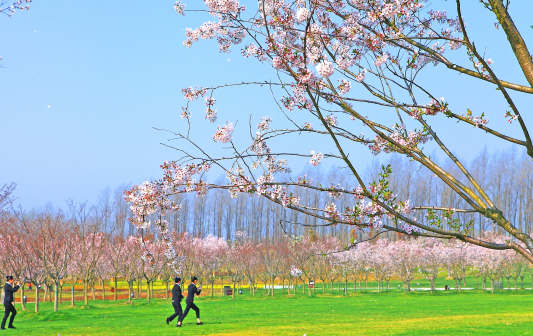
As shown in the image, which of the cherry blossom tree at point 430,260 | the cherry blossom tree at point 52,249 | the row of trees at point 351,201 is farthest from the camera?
the row of trees at point 351,201

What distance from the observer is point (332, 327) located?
1659cm

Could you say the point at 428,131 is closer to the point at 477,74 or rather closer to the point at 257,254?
the point at 477,74

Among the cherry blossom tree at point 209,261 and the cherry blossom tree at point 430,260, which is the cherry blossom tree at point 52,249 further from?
the cherry blossom tree at point 430,260

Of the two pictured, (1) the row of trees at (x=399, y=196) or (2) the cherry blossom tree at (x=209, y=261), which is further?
(1) the row of trees at (x=399, y=196)

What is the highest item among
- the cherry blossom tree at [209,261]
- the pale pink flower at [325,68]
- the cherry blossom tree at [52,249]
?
the pale pink flower at [325,68]

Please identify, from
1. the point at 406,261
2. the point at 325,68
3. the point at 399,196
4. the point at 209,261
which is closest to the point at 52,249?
the point at 209,261

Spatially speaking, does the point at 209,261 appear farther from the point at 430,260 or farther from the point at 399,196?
the point at 399,196

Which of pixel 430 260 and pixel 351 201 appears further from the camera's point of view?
pixel 351 201

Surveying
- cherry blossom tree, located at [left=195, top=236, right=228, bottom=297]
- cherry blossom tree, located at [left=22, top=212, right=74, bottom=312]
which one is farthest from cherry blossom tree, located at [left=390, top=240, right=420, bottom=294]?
cherry blossom tree, located at [left=22, top=212, right=74, bottom=312]

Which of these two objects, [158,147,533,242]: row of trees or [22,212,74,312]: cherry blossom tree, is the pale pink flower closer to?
[22,212,74,312]: cherry blossom tree

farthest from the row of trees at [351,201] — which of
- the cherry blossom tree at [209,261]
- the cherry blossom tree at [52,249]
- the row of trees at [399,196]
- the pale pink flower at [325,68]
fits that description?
the pale pink flower at [325,68]

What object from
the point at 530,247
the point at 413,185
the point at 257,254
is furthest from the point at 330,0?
the point at 413,185

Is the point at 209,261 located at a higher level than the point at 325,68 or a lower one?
lower

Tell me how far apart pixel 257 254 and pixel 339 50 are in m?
44.8
